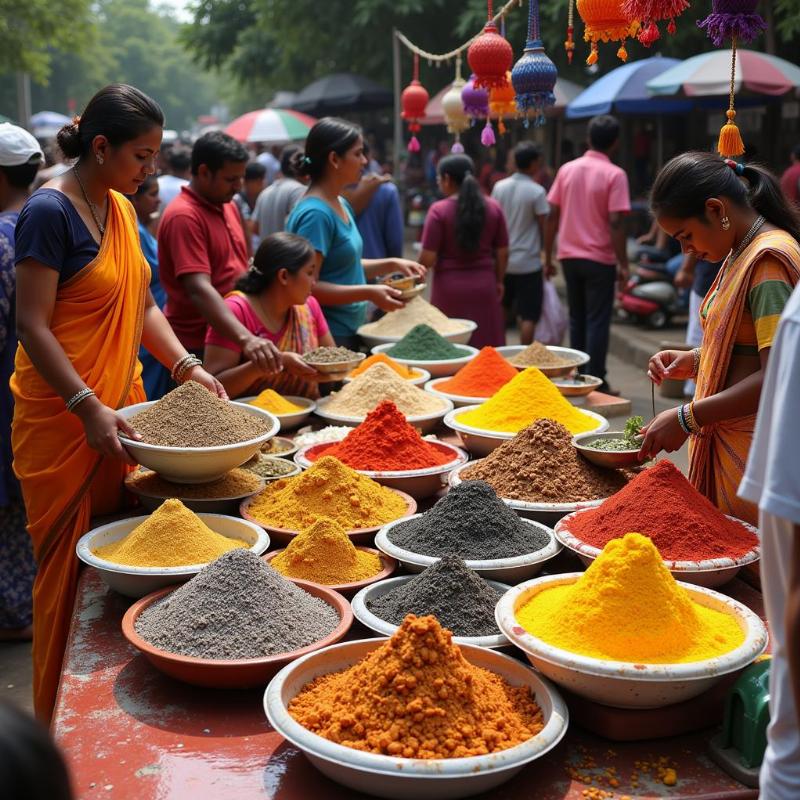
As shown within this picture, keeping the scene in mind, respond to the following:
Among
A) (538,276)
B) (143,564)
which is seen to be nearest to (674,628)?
(143,564)

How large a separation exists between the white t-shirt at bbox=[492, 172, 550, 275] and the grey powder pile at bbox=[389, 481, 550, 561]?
5.00m

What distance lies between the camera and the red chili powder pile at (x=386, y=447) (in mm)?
2592

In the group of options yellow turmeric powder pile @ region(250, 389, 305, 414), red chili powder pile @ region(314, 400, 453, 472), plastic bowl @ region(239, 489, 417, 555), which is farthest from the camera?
yellow turmeric powder pile @ region(250, 389, 305, 414)

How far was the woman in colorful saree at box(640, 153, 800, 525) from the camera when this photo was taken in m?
2.06

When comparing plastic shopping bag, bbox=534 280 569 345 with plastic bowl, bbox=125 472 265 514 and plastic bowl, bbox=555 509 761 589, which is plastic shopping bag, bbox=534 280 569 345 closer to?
plastic bowl, bbox=125 472 265 514

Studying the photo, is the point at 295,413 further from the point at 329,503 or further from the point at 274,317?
the point at 329,503

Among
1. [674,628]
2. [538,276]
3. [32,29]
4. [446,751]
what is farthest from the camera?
[32,29]

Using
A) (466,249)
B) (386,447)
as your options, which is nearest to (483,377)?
(386,447)

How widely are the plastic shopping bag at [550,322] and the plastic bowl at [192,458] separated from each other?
16.8 ft

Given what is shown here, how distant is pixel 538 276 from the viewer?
282 inches

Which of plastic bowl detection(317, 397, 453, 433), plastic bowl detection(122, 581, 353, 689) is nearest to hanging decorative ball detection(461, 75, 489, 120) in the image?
plastic bowl detection(317, 397, 453, 433)

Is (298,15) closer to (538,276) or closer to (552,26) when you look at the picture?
(552,26)

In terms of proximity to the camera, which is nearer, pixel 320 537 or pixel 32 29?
pixel 320 537

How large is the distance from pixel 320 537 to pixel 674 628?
0.77 m
